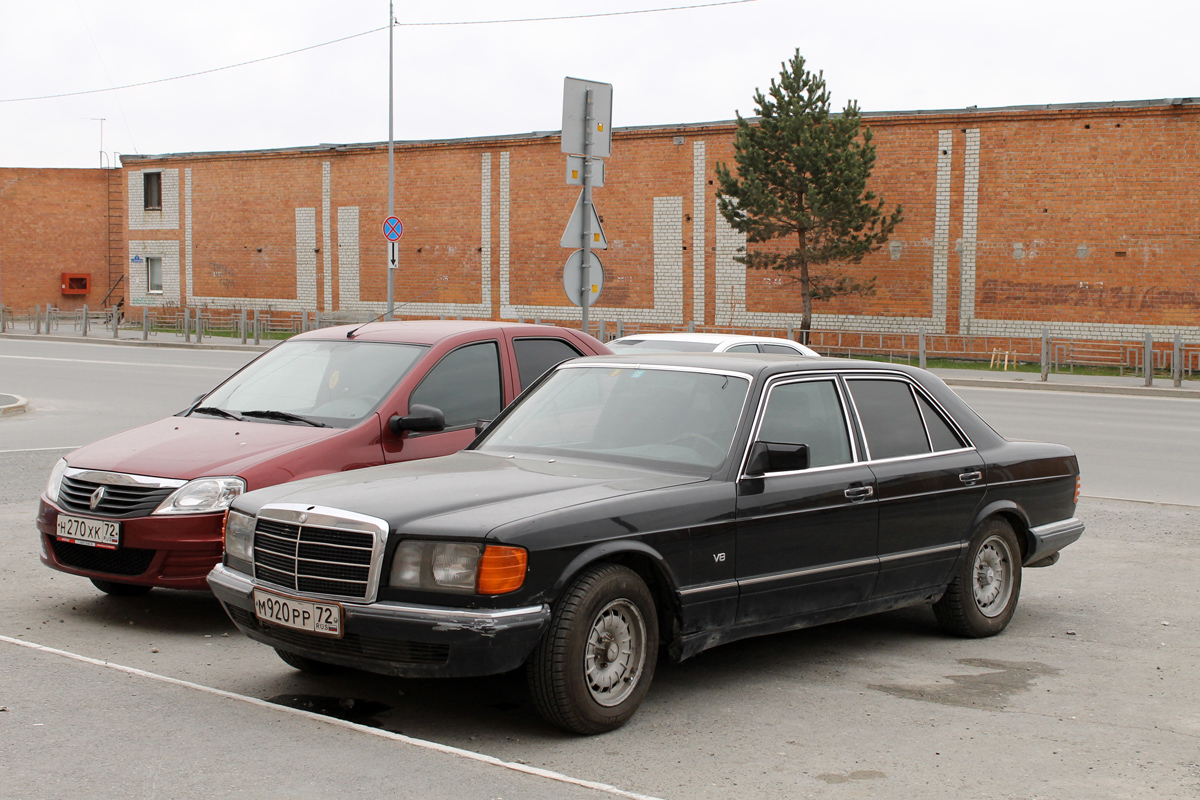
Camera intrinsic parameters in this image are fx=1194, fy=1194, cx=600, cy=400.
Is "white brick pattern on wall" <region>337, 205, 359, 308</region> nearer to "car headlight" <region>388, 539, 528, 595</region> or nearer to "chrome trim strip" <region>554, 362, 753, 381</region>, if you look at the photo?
"chrome trim strip" <region>554, 362, 753, 381</region>

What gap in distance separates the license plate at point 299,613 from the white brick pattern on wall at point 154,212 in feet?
161

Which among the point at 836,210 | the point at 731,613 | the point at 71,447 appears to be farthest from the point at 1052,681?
the point at 836,210

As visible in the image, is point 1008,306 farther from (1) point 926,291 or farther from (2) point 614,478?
(2) point 614,478

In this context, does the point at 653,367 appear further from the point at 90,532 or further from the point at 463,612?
the point at 90,532

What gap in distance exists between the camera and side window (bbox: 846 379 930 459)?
19.2ft

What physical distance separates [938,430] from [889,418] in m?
0.37

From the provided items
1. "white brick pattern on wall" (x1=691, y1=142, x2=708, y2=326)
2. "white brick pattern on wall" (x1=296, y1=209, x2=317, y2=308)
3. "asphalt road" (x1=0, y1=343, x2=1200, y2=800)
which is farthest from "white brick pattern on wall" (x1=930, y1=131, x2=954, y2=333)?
"asphalt road" (x1=0, y1=343, x2=1200, y2=800)

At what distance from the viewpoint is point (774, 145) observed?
32.3 m

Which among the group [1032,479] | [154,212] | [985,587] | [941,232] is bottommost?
[985,587]

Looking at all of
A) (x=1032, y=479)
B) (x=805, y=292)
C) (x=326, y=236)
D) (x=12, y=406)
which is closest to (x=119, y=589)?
(x=1032, y=479)

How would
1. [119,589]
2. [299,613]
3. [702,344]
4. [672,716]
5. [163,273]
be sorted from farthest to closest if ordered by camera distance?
[163,273]
[702,344]
[119,589]
[672,716]
[299,613]

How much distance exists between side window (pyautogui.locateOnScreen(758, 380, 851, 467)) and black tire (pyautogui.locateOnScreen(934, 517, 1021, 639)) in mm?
1017

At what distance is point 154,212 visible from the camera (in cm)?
5100

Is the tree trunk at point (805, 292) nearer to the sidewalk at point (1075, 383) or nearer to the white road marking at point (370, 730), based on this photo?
the sidewalk at point (1075, 383)
